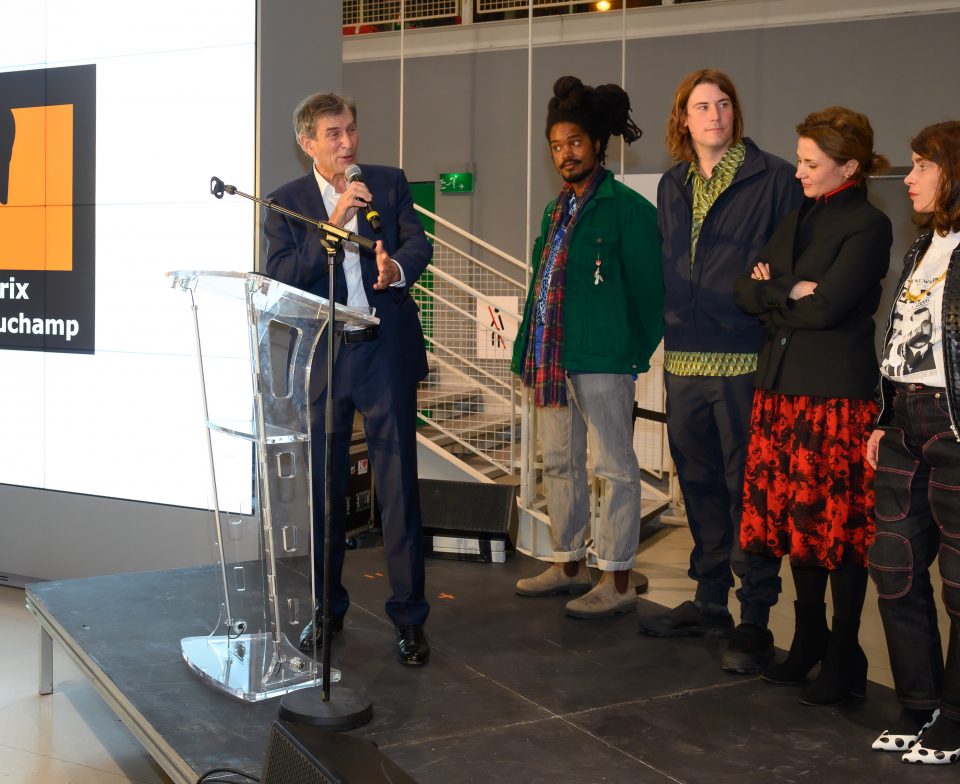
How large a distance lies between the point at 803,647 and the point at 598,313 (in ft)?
3.73

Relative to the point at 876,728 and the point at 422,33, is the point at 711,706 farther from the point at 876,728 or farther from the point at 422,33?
the point at 422,33

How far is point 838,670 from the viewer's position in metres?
2.65

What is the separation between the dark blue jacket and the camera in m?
2.96

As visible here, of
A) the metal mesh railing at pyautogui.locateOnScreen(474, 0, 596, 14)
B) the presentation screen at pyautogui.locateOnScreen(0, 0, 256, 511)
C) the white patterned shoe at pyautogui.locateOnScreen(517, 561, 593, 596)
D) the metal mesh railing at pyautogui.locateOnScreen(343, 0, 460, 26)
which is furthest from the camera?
the metal mesh railing at pyautogui.locateOnScreen(343, 0, 460, 26)

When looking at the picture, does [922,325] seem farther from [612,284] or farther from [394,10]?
[394,10]

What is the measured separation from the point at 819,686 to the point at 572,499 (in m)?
1.09

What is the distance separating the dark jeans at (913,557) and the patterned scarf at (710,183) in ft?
2.83

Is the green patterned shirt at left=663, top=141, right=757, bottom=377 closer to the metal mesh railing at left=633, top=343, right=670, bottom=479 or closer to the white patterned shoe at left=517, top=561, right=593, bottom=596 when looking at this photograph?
the white patterned shoe at left=517, top=561, right=593, bottom=596

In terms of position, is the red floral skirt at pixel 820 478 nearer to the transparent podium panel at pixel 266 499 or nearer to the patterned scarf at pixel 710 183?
the patterned scarf at pixel 710 183

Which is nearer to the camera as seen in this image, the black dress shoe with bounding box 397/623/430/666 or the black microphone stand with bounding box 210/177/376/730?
the black microphone stand with bounding box 210/177/376/730

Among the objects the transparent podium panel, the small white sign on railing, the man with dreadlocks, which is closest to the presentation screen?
the man with dreadlocks

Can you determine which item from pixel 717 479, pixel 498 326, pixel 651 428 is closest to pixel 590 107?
pixel 717 479

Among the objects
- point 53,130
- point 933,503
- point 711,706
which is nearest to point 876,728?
point 711,706

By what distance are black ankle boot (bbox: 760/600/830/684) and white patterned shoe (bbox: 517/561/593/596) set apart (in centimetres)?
92
